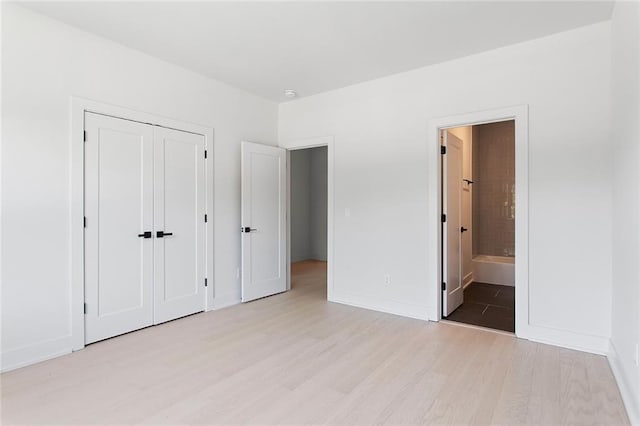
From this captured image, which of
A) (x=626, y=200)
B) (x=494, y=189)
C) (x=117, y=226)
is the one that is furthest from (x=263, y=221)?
(x=494, y=189)

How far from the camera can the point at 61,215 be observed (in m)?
2.82

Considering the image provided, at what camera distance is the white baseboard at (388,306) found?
3723mm

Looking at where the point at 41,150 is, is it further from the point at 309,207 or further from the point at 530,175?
the point at 309,207

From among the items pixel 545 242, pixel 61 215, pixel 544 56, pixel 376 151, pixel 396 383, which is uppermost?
pixel 544 56

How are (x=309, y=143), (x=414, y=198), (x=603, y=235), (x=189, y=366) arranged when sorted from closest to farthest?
1. (x=189, y=366)
2. (x=603, y=235)
3. (x=414, y=198)
4. (x=309, y=143)

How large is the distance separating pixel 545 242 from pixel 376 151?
1.93m

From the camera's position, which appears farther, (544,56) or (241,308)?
(241,308)

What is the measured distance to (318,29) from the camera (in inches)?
114

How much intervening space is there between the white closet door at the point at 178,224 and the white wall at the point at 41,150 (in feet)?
1.90

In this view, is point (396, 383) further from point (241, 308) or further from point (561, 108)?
point (561, 108)

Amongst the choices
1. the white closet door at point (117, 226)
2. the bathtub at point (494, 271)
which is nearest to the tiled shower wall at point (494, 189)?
the bathtub at point (494, 271)

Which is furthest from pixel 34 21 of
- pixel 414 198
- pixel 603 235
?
pixel 603 235

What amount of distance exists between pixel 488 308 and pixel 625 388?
198 centimetres

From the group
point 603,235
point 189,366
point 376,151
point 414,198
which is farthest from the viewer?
point 376,151
